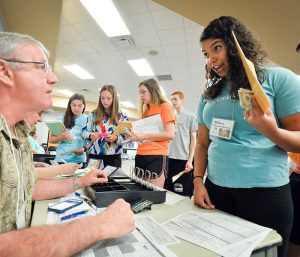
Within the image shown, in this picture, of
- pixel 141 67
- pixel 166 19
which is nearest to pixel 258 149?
pixel 166 19

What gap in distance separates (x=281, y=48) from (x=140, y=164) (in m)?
3.12

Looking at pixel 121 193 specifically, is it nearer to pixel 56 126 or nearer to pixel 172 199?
pixel 172 199

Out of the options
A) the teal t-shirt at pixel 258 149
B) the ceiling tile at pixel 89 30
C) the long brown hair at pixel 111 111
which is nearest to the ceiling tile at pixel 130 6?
the ceiling tile at pixel 89 30

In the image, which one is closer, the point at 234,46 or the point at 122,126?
the point at 234,46

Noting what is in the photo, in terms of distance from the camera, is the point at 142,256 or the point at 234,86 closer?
the point at 142,256

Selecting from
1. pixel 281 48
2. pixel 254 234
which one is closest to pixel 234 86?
pixel 254 234

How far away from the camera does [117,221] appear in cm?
64

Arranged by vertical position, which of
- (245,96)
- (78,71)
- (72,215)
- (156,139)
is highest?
(78,71)

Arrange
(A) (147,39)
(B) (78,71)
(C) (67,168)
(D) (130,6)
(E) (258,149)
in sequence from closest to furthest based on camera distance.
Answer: (E) (258,149) → (C) (67,168) → (D) (130,6) → (A) (147,39) → (B) (78,71)

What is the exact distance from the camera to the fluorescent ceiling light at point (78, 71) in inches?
262

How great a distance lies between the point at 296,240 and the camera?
53.7 inches

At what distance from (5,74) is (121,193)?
630 millimetres

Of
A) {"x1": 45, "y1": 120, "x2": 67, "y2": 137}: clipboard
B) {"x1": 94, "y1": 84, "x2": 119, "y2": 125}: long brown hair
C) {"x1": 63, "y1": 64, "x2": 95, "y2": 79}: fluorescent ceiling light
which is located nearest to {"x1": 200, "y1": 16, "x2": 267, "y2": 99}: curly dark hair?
{"x1": 94, "y1": 84, "x2": 119, "y2": 125}: long brown hair

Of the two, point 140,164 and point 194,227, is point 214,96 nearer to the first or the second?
point 194,227
